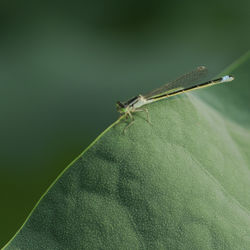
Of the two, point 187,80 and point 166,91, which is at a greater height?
point 187,80

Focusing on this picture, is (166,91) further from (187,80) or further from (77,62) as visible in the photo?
(77,62)

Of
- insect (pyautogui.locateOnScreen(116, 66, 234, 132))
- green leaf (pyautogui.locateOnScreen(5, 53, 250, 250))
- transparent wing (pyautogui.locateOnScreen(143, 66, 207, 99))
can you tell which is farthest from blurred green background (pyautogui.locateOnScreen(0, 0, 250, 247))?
green leaf (pyautogui.locateOnScreen(5, 53, 250, 250))

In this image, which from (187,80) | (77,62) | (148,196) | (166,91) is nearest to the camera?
(148,196)

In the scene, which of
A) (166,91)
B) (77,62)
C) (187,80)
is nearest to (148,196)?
(166,91)

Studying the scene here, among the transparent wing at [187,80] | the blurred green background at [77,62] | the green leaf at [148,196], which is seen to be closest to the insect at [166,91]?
the transparent wing at [187,80]

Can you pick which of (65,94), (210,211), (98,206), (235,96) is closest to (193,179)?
(210,211)

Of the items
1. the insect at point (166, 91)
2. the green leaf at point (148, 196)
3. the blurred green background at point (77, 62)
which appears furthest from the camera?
the blurred green background at point (77, 62)

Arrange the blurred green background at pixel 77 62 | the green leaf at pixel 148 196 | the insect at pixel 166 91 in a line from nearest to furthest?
the green leaf at pixel 148 196
the insect at pixel 166 91
the blurred green background at pixel 77 62

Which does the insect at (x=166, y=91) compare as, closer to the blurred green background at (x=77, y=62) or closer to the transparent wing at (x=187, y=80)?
the transparent wing at (x=187, y=80)
